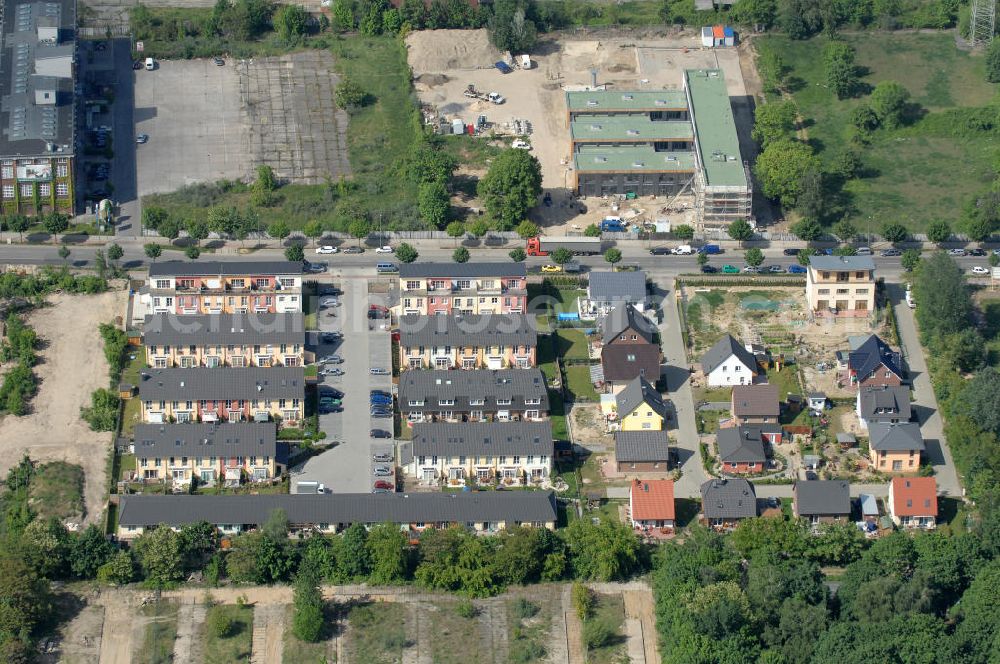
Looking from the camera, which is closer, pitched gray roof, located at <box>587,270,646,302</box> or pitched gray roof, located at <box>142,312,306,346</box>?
pitched gray roof, located at <box>142,312,306,346</box>

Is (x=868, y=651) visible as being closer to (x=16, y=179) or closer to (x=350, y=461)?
(x=350, y=461)

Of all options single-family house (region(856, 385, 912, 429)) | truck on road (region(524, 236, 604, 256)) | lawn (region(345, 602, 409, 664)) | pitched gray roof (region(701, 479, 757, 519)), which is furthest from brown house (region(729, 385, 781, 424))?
lawn (region(345, 602, 409, 664))

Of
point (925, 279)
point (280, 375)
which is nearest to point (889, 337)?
point (925, 279)

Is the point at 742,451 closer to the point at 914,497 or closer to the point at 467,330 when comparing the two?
the point at 914,497

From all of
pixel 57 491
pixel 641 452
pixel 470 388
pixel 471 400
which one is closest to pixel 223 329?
pixel 470 388

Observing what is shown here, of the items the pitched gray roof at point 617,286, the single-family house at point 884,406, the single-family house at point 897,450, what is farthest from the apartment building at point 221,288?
the single-family house at point 897,450

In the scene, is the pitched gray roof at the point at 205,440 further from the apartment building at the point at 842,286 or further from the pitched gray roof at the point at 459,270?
the apartment building at the point at 842,286

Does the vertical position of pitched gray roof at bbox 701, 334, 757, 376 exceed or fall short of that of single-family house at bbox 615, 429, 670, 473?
it exceeds it

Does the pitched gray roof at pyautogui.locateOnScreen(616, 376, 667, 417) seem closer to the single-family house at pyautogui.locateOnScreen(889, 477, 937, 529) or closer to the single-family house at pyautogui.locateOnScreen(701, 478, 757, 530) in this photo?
the single-family house at pyautogui.locateOnScreen(701, 478, 757, 530)
